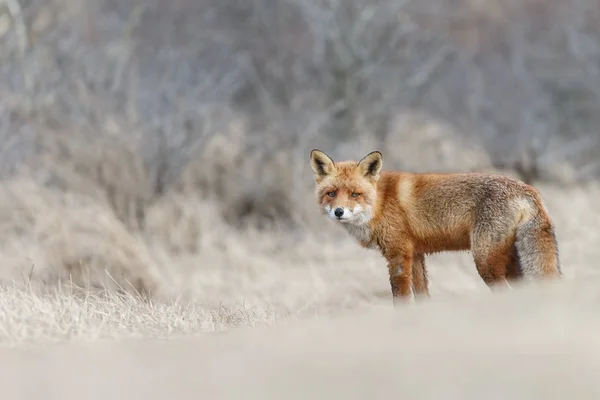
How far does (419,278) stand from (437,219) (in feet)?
Answer: 1.85

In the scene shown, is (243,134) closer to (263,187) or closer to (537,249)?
(263,187)

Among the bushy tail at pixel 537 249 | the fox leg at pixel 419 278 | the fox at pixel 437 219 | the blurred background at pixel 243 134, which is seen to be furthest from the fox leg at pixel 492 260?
the blurred background at pixel 243 134

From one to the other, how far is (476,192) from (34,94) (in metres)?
8.61

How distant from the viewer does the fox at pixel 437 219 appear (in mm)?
6145

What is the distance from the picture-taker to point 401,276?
6.51m

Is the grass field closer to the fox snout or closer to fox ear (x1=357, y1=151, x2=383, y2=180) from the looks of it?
the fox snout

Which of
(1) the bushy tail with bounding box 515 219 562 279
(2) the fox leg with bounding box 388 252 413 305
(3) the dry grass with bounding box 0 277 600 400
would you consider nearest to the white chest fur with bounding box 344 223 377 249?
(2) the fox leg with bounding box 388 252 413 305

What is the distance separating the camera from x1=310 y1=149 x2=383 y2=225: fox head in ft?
21.4

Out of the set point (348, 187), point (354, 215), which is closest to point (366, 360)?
point (354, 215)

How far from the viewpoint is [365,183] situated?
671 cm

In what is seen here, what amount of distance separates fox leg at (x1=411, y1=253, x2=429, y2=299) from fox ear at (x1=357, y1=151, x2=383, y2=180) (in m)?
0.69

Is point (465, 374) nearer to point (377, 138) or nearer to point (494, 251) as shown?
point (494, 251)

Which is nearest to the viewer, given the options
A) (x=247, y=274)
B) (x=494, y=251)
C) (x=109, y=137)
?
(x=494, y=251)

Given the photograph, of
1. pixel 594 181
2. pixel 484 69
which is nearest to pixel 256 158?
pixel 594 181
